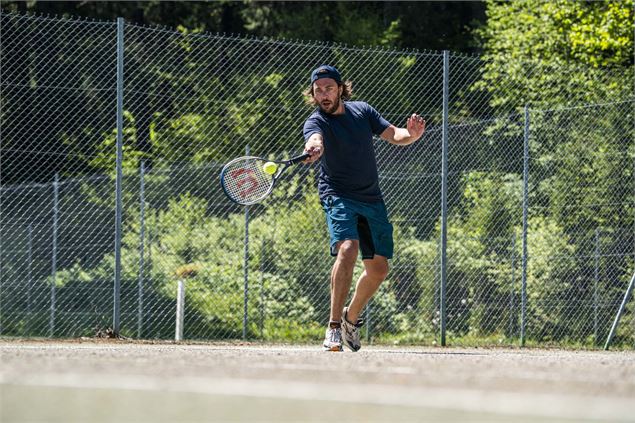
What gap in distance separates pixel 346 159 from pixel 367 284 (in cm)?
80

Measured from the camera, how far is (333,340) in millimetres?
8398

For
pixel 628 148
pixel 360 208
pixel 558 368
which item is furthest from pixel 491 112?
pixel 558 368

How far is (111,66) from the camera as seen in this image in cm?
1246

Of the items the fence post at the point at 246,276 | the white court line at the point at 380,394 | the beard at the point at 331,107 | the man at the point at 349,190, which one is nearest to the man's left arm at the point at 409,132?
the man at the point at 349,190

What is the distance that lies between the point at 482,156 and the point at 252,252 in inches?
96.4

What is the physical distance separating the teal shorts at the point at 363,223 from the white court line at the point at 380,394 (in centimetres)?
334

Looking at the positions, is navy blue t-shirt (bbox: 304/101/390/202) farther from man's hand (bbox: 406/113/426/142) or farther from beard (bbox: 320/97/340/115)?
man's hand (bbox: 406/113/426/142)

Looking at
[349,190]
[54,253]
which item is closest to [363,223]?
[349,190]

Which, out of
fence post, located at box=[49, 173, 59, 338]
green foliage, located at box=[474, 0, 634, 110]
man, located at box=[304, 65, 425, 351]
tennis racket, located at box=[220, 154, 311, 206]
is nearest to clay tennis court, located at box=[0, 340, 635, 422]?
man, located at box=[304, 65, 425, 351]

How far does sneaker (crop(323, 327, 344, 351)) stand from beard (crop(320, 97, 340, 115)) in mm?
1382

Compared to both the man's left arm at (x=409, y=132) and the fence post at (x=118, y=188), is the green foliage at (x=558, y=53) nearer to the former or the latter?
the fence post at (x=118, y=188)

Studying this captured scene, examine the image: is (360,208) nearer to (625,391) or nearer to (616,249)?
(625,391)

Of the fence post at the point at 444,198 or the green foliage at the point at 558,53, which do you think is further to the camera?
the green foliage at the point at 558,53

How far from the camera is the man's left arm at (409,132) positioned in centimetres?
868
